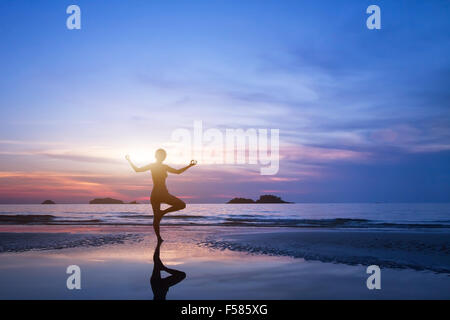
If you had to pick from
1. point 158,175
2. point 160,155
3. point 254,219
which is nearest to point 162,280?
point 158,175

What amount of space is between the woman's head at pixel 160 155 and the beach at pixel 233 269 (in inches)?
112

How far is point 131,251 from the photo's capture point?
31.3ft

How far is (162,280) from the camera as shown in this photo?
608 cm

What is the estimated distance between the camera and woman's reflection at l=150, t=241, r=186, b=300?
206 inches

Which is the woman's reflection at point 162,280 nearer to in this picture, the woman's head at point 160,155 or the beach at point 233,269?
the beach at point 233,269

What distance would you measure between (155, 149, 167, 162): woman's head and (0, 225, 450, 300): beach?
2.83 m

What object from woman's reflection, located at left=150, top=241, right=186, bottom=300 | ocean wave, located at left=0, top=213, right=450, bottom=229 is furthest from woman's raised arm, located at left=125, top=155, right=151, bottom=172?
ocean wave, located at left=0, top=213, right=450, bottom=229

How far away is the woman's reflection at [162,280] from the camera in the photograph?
17.2 feet

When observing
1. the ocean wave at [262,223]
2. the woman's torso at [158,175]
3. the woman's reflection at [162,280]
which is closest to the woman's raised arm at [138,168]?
the woman's torso at [158,175]

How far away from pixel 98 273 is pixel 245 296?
326 centimetres

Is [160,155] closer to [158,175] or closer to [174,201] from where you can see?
[158,175]
